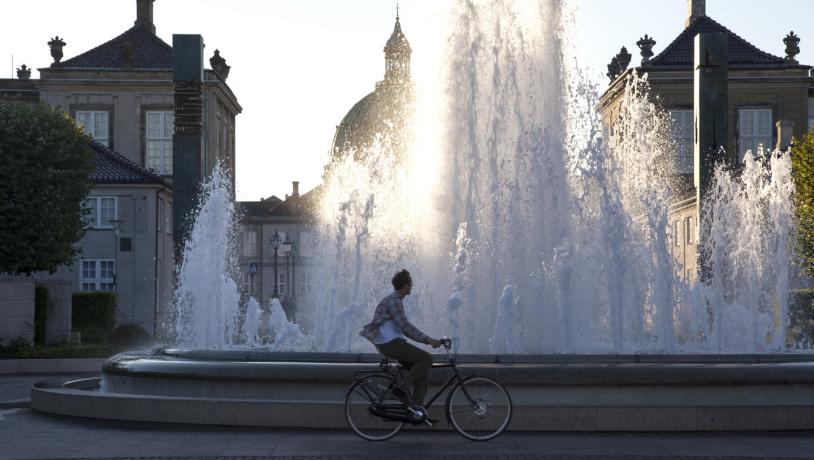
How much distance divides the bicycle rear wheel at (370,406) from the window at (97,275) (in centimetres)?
5200

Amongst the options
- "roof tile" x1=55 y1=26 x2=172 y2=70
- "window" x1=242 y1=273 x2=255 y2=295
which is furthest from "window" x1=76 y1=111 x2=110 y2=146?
"window" x1=242 y1=273 x2=255 y2=295

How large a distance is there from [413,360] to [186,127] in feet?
41.9

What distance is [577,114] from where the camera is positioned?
2369 cm

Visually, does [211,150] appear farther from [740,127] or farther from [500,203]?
[500,203]

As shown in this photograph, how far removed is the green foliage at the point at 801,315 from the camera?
1495 inches

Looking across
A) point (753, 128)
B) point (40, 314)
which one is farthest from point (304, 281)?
point (40, 314)

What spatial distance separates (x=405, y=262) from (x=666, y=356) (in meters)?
8.84

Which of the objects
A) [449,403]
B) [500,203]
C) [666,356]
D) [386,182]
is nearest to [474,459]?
[449,403]

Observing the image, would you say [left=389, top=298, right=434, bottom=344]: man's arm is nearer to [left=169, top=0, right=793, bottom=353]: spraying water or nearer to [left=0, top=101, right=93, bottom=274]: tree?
[left=169, top=0, right=793, bottom=353]: spraying water

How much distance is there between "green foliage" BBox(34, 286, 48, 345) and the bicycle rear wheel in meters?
26.7

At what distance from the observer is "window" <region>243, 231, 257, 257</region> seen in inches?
5507

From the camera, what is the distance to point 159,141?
3051 inches

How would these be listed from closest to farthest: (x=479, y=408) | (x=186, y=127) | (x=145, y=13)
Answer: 1. (x=479, y=408)
2. (x=186, y=127)
3. (x=145, y=13)

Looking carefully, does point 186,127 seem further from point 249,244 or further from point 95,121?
point 249,244
